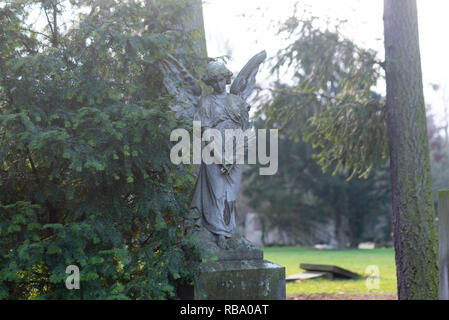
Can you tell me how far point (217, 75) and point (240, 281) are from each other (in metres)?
2.26

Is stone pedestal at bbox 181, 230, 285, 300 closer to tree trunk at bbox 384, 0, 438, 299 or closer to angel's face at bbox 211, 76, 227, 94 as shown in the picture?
angel's face at bbox 211, 76, 227, 94

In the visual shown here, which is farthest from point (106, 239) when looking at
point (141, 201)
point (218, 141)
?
point (218, 141)

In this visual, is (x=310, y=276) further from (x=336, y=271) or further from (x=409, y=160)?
(x=409, y=160)

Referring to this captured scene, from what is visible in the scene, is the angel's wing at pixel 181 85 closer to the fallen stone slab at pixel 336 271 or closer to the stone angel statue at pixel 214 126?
the stone angel statue at pixel 214 126

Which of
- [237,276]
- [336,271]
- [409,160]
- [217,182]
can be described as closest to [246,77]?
[217,182]

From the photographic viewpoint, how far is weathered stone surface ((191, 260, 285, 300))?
4.82 m

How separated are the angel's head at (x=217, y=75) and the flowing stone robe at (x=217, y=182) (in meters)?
0.11

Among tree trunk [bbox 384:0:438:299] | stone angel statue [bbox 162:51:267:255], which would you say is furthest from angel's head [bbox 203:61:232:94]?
tree trunk [bbox 384:0:438:299]

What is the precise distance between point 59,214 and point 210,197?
1.61m

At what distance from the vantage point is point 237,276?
4934 mm

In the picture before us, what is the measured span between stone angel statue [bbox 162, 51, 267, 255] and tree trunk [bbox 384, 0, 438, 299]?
3.63 metres

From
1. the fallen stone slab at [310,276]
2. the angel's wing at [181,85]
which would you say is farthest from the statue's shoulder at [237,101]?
the fallen stone slab at [310,276]

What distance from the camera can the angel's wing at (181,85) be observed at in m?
5.27
